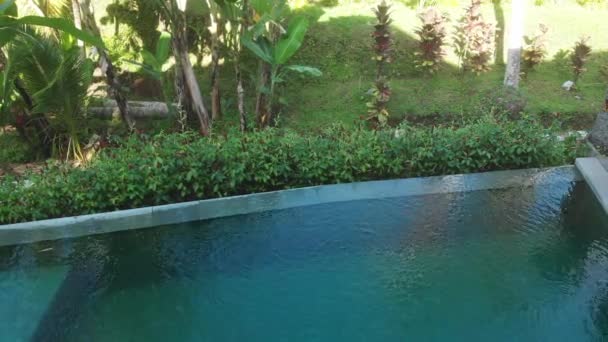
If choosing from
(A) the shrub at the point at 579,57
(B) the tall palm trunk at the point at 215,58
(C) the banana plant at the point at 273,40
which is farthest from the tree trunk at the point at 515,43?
(B) the tall palm trunk at the point at 215,58

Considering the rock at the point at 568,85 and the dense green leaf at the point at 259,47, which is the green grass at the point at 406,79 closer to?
the rock at the point at 568,85

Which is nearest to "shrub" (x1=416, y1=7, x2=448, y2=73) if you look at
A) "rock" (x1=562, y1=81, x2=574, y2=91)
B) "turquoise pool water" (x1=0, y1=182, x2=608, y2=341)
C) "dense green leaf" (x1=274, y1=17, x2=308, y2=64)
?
"rock" (x1=562, y1=81, x2=574, y2=91)

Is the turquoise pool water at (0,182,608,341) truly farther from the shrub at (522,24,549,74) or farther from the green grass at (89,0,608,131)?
the shrub at (522,24,549,74)

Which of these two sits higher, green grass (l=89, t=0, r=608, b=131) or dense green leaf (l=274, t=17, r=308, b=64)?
dense green leaf (l=274, t=17, r=308, b=64)

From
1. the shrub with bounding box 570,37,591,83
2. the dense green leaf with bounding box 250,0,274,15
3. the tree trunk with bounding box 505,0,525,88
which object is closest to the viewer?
the dense green leaf with bounding box 250,0,274,15

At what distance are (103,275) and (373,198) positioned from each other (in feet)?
9.73

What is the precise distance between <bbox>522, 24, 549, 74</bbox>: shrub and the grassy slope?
19cm

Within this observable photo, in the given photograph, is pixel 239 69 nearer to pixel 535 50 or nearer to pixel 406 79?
pixel 406 79

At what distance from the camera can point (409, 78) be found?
907cm

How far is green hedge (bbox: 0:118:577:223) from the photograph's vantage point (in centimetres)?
561

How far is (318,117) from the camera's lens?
26.9ft

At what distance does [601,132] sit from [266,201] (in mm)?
4551

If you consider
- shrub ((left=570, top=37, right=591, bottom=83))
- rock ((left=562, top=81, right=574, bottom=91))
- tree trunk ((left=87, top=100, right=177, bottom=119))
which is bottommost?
tree trunk ((left=87, top=100, right=177, bottom=119))

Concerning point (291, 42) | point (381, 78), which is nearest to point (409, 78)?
point (381, 78)
